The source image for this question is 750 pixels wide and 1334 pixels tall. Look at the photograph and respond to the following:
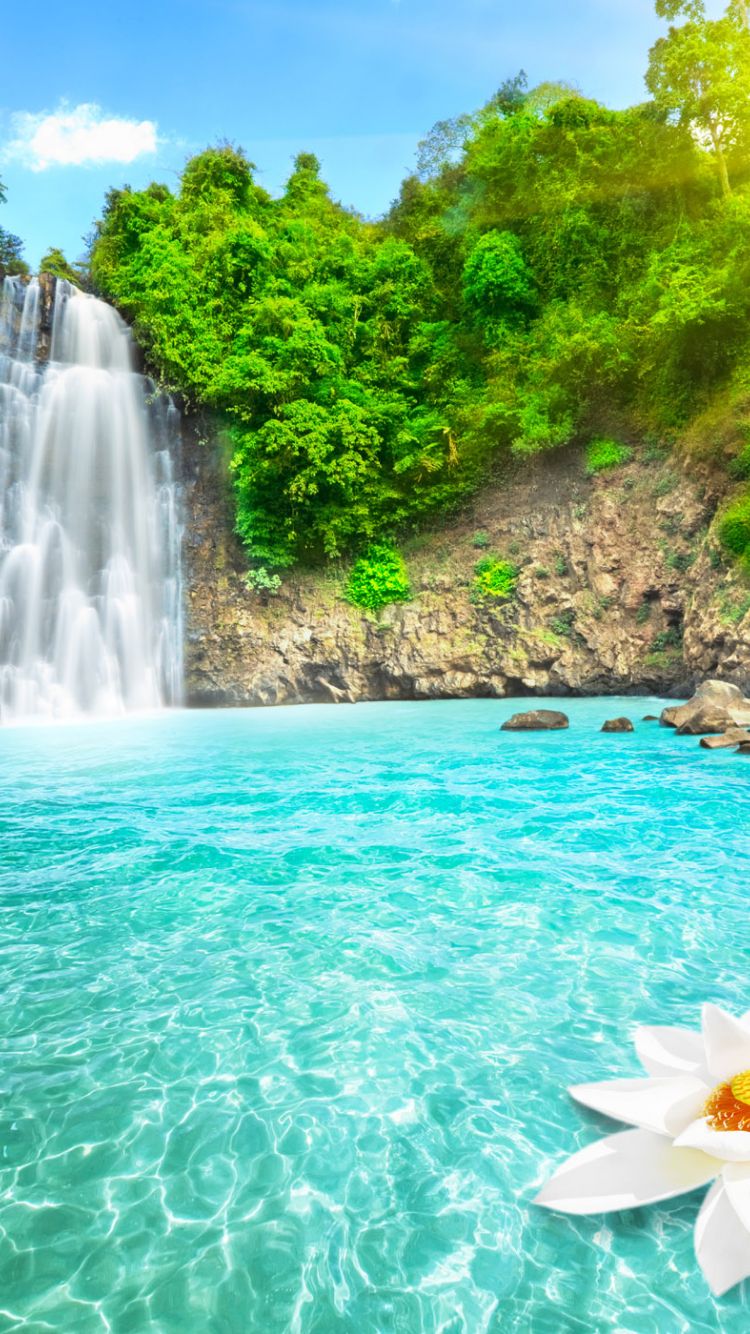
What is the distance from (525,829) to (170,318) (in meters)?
20.9

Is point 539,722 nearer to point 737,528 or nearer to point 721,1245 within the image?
point 737,528

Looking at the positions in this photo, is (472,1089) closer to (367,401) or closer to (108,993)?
(108,993)

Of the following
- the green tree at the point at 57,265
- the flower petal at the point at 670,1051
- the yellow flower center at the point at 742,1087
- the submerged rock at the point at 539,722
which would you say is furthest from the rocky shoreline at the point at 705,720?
the green tree at the point at 57,265

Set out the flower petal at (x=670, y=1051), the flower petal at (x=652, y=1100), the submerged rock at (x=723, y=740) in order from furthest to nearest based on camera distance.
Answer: the submerged rock at (x=723, y=740) → the flower petal at (x=670, y=1051) → the flower petal at (x=652, y=1100)

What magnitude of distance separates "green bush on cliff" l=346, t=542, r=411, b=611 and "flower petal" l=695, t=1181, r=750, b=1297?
741 inches

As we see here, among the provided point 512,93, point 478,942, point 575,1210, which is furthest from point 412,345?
point 575,1210

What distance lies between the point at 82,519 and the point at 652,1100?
70.8 ft

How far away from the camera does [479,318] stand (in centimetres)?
2217

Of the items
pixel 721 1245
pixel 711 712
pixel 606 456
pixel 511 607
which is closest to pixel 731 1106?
pixel 721 1245

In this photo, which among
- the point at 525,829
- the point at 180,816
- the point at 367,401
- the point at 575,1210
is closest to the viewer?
the point at 575,1210

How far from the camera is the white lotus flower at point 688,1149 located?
192cm

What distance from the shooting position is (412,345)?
880 inches

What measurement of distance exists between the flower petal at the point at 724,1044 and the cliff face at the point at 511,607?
13.8m

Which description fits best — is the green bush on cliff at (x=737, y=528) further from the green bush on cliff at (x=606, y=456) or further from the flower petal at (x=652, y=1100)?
the flower petal at (x=652, y=1100)
